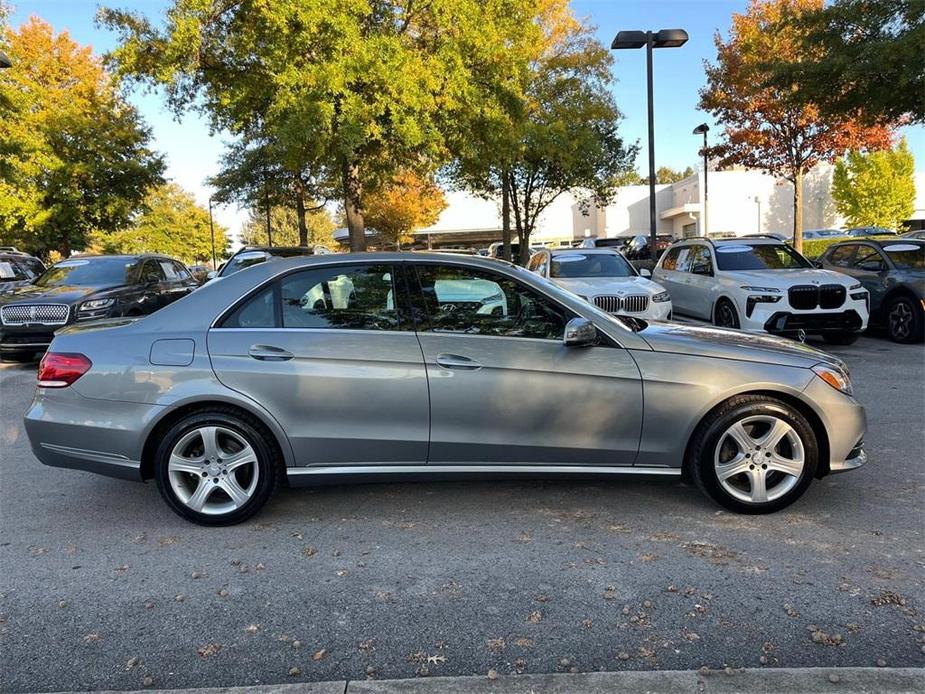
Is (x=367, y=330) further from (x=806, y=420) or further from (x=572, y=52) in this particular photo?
(x=572, y=52)

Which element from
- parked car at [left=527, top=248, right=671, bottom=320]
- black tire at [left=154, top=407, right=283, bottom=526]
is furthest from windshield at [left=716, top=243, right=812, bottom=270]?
black tire at [left=154, top=407, right=283, bottom=526]

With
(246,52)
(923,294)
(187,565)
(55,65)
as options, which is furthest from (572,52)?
(187,565)

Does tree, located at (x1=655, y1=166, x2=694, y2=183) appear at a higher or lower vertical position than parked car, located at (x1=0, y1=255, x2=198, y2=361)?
higher

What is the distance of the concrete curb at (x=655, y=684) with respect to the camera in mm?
2328

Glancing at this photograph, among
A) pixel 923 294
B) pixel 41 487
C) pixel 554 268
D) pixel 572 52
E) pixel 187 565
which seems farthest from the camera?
pixel 572 52

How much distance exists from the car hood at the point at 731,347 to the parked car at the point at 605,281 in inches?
178

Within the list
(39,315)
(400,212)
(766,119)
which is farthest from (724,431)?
(400,212)

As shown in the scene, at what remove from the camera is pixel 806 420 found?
386 cm

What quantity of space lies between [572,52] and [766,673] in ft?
71.4

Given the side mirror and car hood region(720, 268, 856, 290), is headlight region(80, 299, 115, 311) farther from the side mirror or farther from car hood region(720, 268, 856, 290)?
car hood region(720, 268, 856, 290)

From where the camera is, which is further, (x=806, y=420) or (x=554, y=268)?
(x=554, y=268)

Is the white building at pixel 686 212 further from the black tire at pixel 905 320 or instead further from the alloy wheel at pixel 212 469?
the alloy wheel at pixel 212 469

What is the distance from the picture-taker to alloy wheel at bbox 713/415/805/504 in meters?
3.81

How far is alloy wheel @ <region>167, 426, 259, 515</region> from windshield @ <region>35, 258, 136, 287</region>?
7932 millimetres
